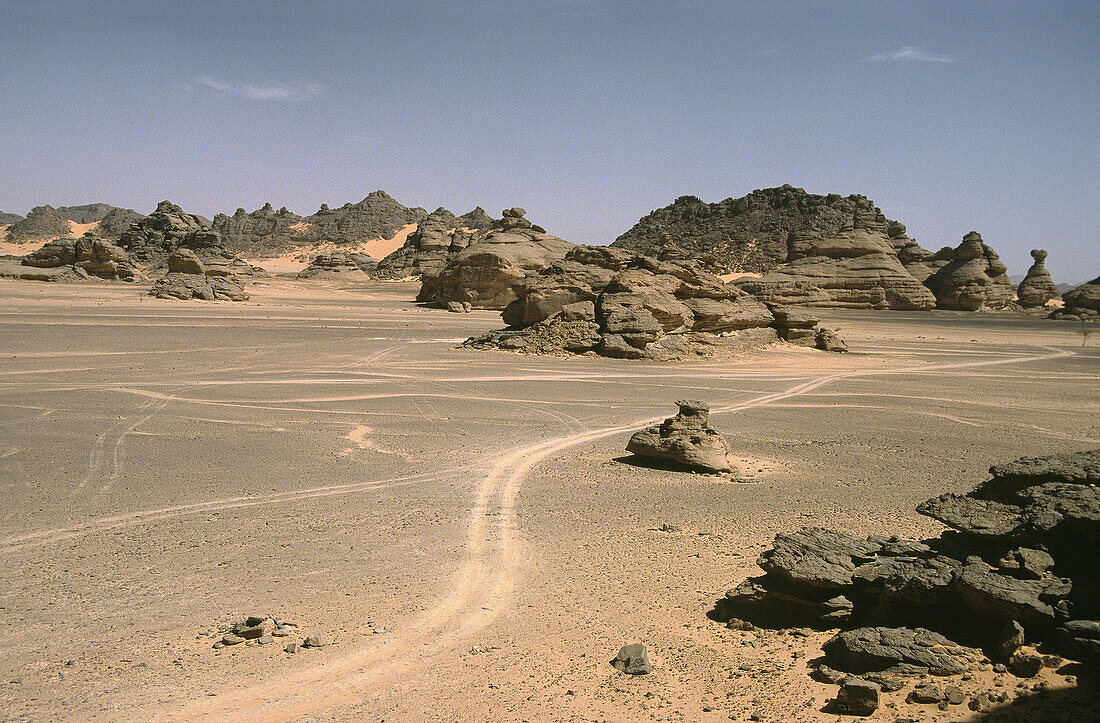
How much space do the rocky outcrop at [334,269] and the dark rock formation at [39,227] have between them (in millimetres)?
39136

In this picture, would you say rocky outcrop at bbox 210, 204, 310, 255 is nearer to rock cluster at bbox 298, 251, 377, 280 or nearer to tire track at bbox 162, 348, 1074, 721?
rock cluster at bbox 298, 251, 377, 280

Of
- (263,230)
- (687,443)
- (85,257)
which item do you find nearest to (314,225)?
(263,230)

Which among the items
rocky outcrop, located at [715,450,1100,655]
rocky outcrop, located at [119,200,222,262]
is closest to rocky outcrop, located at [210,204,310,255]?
rocky outcrop, located at [119,200,222,262]

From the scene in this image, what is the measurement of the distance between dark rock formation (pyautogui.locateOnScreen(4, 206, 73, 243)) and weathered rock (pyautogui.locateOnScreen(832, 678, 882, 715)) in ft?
293

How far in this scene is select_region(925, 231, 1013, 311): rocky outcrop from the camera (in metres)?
52.8

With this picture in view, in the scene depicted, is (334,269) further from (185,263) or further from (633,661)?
(633,661)

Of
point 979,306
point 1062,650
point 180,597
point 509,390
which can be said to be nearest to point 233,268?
point 509,390

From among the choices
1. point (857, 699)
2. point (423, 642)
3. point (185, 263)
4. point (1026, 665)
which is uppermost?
point (185, 263)

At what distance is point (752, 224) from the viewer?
261ft

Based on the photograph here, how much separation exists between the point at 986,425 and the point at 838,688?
31.5 ft

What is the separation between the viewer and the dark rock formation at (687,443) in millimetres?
8414

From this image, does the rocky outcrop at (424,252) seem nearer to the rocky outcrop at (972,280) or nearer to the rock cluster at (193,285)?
the rock cluster at (193,285)

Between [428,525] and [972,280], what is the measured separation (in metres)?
57.2

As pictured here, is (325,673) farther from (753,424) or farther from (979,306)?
(979,306)
